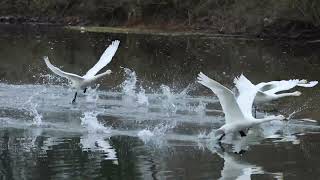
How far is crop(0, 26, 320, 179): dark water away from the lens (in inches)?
458

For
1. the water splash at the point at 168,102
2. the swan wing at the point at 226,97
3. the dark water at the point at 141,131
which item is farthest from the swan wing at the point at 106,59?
the swan wing at the point at 226,97

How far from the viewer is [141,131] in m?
15.1

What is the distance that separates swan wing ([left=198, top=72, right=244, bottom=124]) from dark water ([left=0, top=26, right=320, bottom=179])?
677mm

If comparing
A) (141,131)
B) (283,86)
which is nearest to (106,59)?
(283,86)

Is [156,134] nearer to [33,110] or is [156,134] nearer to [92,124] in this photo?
[92,124]

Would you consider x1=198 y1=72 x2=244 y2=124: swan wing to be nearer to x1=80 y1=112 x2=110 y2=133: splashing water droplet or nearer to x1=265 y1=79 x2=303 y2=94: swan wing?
x1=80 y1=112 x2=110 y2=133: splashing water droplet

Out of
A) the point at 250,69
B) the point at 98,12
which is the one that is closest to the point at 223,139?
the point at 250,69

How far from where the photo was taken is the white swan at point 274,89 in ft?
59.1

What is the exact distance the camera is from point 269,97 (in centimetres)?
1808

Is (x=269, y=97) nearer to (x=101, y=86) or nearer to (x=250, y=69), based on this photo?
(x=101, y=86)

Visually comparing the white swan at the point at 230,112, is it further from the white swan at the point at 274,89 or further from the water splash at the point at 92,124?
the white swan at the point at 274,89

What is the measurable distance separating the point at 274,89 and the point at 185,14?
5343 centimetres

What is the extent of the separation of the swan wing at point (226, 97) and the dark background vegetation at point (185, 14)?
136 feet

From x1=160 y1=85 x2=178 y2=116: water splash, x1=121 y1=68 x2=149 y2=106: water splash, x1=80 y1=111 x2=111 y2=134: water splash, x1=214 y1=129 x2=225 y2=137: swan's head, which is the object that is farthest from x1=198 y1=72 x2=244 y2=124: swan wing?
x1=121 y1=68 x2=149 y2=106: water splash
